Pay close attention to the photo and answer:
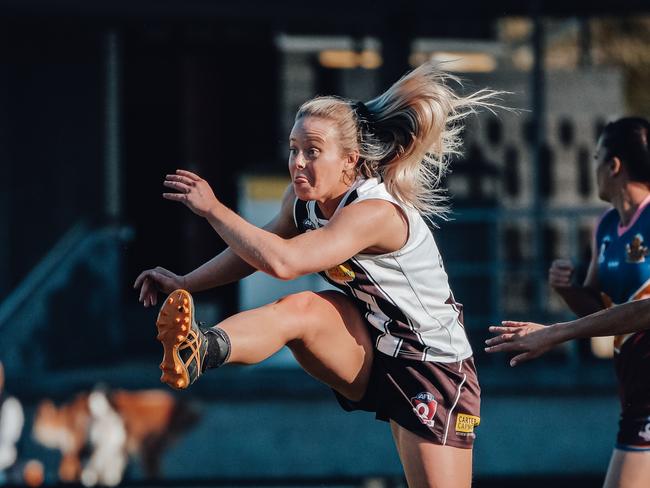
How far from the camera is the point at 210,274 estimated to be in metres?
4.29

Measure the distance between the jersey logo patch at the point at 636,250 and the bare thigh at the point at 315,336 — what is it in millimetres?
999

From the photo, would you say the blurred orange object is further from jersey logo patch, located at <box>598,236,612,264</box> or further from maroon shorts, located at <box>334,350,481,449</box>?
jersey logo patch, located at <box>598,236,612,264</box>

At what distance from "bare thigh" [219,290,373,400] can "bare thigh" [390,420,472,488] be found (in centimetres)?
25

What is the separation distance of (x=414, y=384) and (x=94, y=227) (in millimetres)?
5858

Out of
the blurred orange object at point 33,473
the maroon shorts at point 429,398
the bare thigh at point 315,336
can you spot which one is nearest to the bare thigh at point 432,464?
the maroon shorts at point 429,398

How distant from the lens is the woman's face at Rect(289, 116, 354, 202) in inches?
158

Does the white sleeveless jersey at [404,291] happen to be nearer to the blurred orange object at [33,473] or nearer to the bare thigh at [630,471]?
the bare thigh at [630,471]

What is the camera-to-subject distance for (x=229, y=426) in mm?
8414

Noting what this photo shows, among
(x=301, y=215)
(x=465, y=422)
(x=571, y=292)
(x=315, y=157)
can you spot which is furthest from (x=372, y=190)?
(x=571, y=292)

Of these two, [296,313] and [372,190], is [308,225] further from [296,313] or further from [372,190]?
[296,313]

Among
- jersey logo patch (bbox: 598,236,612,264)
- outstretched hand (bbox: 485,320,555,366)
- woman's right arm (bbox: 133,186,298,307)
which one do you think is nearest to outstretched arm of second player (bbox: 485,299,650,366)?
outstretched hand (bbox: 485,320,555,366)

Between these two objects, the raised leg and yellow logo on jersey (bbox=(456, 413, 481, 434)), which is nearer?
the raised leg

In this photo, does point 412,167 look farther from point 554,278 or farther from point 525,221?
point 525,221

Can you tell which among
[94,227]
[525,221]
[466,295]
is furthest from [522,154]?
[94,227]
